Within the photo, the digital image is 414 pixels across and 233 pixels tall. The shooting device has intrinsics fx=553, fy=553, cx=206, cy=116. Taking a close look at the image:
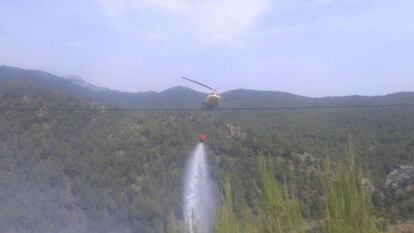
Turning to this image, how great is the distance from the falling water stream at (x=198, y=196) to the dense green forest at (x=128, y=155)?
89cm

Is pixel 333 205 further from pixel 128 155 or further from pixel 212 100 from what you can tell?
pixel 128 155

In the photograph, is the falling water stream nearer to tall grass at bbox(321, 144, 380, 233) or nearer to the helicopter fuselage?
the helicopter fuselage

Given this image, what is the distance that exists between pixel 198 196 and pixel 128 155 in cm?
1598

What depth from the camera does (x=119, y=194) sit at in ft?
96.5

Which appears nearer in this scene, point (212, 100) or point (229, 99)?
point (212, 100)

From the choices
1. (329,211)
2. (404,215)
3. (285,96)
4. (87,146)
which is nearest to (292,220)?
(329,211)

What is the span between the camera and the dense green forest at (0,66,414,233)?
26625mm

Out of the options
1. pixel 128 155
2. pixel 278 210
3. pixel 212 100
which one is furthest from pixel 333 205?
pixel 128 155

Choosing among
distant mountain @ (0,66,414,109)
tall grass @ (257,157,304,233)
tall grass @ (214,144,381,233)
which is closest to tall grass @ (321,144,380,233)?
tall grass @ (214,144,381,233)

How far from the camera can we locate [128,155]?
1294 inches

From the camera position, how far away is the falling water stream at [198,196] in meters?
8.56

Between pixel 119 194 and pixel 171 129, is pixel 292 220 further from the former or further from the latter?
pixel 171 129

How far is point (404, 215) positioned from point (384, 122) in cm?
2304

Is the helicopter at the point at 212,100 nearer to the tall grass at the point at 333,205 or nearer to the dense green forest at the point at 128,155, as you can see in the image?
the tall grass at the point at 333,205
